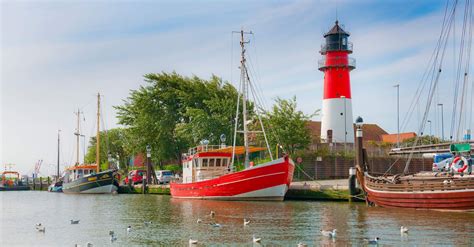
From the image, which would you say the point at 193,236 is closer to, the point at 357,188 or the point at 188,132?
the point at 357,188

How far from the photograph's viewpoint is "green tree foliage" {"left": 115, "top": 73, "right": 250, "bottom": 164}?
197ft

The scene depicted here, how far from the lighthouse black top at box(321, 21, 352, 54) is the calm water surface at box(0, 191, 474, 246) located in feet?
85.3

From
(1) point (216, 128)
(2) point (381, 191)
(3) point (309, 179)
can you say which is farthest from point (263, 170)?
(1) point (216, 128)

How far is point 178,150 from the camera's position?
207 feet

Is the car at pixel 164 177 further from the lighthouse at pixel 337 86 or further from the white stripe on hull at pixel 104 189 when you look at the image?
the lighthouse at pixel 337 86

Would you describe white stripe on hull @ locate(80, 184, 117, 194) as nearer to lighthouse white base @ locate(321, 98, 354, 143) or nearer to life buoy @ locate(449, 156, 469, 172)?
lighthouse white base @ locate(321, 98, 354, 143)

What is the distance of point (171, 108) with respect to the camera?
63.4 metres

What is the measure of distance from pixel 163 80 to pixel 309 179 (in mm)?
22571

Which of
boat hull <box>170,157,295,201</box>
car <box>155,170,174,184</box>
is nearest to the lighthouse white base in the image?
car <box>155,170,174,184</box>

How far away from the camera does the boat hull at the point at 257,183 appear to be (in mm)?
37375

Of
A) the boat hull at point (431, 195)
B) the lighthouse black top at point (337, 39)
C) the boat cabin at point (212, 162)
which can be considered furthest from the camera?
the lighthouse black top at point (337, 39)

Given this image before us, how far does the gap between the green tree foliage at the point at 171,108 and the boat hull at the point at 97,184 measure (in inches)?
234

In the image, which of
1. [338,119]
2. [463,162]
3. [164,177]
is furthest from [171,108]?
[463,162]

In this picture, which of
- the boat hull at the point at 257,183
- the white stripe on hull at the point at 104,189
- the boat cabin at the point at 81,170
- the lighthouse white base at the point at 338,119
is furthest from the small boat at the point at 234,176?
the boat cabin at the point at 81,170
